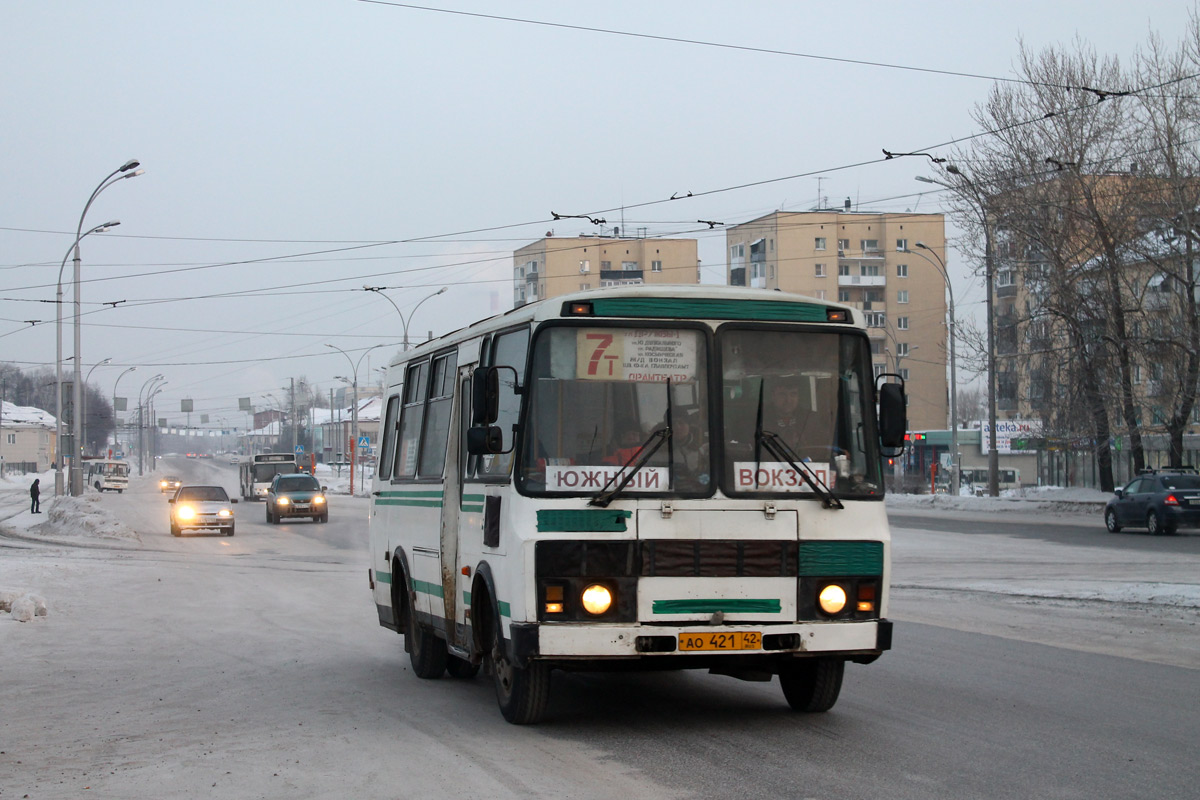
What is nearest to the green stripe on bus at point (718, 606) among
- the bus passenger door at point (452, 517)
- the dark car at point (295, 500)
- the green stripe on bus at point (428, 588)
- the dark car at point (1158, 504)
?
the bus passenger door at point (452, 517)

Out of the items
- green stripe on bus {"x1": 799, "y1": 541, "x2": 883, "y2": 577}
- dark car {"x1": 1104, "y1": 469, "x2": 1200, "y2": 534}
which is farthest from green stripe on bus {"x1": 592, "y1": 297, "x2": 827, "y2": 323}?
dark car {"x1": 1104, "y1": 469, "x2": 1200, "y2": 534}

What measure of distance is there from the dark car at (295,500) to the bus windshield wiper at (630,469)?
36.4 meters

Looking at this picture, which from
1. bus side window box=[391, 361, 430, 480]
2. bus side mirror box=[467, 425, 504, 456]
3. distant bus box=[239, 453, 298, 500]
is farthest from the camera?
distant bus box=[239, 453, 298, 500]

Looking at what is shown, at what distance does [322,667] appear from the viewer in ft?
38.3

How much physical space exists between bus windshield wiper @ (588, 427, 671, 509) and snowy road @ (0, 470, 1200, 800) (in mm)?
1397

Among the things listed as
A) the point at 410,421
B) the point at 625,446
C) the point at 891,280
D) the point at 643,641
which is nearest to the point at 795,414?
the point at 625,446

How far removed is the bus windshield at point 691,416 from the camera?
25.9 feet

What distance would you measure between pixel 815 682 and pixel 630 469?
1.97 m

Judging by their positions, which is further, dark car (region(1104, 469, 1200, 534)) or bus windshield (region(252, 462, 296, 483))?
bus windshield (region(252, 462, 296, 483))

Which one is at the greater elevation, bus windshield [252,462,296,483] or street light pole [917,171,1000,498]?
street light pole [917,171,1000,498]

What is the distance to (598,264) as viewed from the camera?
5906 cm

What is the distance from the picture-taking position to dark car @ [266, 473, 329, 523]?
141ft

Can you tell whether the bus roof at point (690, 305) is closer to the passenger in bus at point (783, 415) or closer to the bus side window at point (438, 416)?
the passenger in bus at point (783, 415)

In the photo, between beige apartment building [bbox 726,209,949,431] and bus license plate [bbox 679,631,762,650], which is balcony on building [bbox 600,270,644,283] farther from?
bus license plate [bbox 679,631,762,650]
